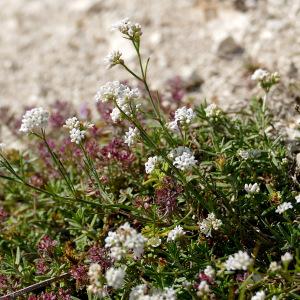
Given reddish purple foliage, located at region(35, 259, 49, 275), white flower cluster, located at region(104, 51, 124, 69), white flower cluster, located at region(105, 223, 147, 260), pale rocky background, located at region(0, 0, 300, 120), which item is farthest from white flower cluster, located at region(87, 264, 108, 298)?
pale rocky background, located at region(0, 0, 300, 120)

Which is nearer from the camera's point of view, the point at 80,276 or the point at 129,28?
the point at 129,28

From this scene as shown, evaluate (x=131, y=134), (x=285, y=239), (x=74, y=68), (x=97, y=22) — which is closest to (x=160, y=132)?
(x=131, y=134)

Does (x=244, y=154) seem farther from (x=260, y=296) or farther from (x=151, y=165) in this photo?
(x=260, y=296)

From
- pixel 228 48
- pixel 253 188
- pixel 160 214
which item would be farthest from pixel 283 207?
pixel 228 48

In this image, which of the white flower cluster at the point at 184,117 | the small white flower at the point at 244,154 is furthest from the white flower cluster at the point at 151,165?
the small white flower at the point at 244,154

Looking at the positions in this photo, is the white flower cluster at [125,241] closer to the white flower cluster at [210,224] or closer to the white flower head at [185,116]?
the white flower cluster at [210,224]

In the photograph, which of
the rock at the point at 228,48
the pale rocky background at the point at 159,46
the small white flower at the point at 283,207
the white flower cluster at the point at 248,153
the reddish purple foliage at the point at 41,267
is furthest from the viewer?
the rock at the point at 228,48

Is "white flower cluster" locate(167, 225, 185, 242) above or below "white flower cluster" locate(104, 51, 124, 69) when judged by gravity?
below

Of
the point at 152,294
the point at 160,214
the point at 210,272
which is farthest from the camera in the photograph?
the point at 160,214

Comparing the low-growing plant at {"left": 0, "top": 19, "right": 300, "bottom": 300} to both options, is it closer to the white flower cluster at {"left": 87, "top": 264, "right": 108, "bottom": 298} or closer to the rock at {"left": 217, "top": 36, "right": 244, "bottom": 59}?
the white flower cluster at {"left": 87, "top": 264, "right": 108, "bottom": 298}
